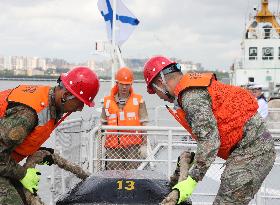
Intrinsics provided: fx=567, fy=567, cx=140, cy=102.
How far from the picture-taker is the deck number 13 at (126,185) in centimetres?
351

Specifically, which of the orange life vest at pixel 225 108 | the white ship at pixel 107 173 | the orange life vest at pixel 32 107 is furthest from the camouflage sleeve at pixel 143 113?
the orange life vest at pixel 32 107

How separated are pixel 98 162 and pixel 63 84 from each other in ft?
9.83

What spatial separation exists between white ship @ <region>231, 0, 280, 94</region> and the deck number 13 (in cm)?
3300

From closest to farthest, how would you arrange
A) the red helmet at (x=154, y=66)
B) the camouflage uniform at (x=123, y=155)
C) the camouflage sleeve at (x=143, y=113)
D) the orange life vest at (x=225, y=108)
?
the orange life vest at (x=225, y=108) → the red helmet at (x=154, y=66) → the camouflage uniform at (x=123, y=155) → the camouflage sleeve at (x=143, y=113)

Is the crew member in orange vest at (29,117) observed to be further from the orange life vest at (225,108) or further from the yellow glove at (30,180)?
the orange life vest at (225,108)

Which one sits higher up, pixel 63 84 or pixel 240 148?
pixel 63 84

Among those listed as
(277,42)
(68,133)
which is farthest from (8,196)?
(277,42)

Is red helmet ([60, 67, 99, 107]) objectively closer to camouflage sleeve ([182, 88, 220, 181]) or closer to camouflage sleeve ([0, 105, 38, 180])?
camouflage sleeve ([0, 105, 38, 180])

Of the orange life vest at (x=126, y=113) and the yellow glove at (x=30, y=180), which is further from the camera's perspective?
the orange life vest at (x=126, y=113)

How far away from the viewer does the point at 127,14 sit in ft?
45.3

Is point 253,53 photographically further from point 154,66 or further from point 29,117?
point 29,117

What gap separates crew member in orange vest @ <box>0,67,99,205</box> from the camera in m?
3.69

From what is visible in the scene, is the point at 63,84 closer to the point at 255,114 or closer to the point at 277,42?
the point at 255,114

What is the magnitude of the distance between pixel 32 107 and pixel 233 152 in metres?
1.44
